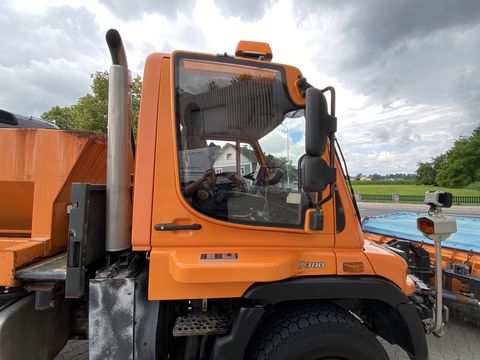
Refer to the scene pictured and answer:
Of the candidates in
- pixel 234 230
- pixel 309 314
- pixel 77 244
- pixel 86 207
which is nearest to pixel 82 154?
pixel 86 207

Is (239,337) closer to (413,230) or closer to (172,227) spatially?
(172,227)

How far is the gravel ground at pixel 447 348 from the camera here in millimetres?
3123

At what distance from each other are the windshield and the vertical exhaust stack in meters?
0.37

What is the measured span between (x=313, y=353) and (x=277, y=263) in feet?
1.98

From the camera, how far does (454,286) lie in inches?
133

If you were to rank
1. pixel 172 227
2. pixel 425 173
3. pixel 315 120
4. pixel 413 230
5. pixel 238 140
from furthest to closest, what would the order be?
pixel 425 173 → pixel 413 230 → pixel 238 140 → pixel 172 227 → pixel 315 120

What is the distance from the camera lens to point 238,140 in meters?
1.99

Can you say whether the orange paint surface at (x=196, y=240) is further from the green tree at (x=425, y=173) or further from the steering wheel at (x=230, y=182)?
the green tree at (x=425, y=173)

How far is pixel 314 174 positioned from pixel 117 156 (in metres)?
1.22

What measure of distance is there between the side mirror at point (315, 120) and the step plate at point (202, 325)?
1.23 metres

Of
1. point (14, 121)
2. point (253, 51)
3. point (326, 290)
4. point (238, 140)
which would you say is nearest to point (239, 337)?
point (326, 290)

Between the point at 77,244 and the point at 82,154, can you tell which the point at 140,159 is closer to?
the point at 82,154

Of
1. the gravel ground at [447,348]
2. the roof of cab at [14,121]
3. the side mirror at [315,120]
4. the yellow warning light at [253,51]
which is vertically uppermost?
the yellow warning light at [253,51]

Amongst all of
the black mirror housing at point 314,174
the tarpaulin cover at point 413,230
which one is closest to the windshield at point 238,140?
the black mirror housing at point 314,174
